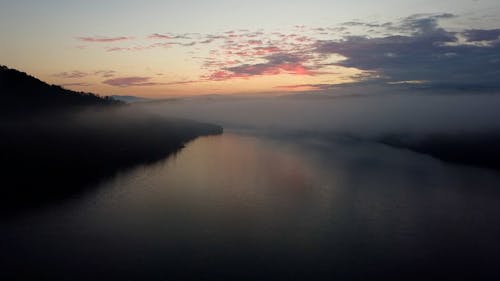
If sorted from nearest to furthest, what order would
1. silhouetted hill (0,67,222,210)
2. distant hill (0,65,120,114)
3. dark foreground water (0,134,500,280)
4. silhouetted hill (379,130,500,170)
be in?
dark foreground water (0,134,500,280) → silhouetted hill (0,67,222,210) → silhouetted hill (379,130,500,170) → distant hill (0,65,120,114)

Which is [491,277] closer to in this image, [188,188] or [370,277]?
[370,277]

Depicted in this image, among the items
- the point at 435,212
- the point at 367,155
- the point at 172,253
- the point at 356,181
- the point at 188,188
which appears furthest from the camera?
the point at 367,155

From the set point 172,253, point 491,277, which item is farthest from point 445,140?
point 172,253

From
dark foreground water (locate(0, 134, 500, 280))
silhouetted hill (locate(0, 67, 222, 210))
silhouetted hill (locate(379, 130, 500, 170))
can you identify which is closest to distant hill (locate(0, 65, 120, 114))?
silhouetted hill (locate(0, 67, 222, 210))

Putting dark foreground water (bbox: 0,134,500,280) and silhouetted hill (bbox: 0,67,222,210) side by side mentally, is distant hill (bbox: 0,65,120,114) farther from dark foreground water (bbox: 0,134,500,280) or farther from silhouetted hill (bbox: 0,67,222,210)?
dark foreground water (bbox: 0,134,500,280)

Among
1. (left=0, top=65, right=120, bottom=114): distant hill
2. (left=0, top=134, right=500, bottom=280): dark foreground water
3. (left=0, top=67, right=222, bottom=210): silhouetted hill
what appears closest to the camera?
(left=0, top=134, right=500, bottom=280): dark foreground water

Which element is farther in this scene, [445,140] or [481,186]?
[445,140]

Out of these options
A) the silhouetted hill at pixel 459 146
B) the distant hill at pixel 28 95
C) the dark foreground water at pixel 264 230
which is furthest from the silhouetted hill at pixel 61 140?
the silhouetted hill at pixel 459 146
